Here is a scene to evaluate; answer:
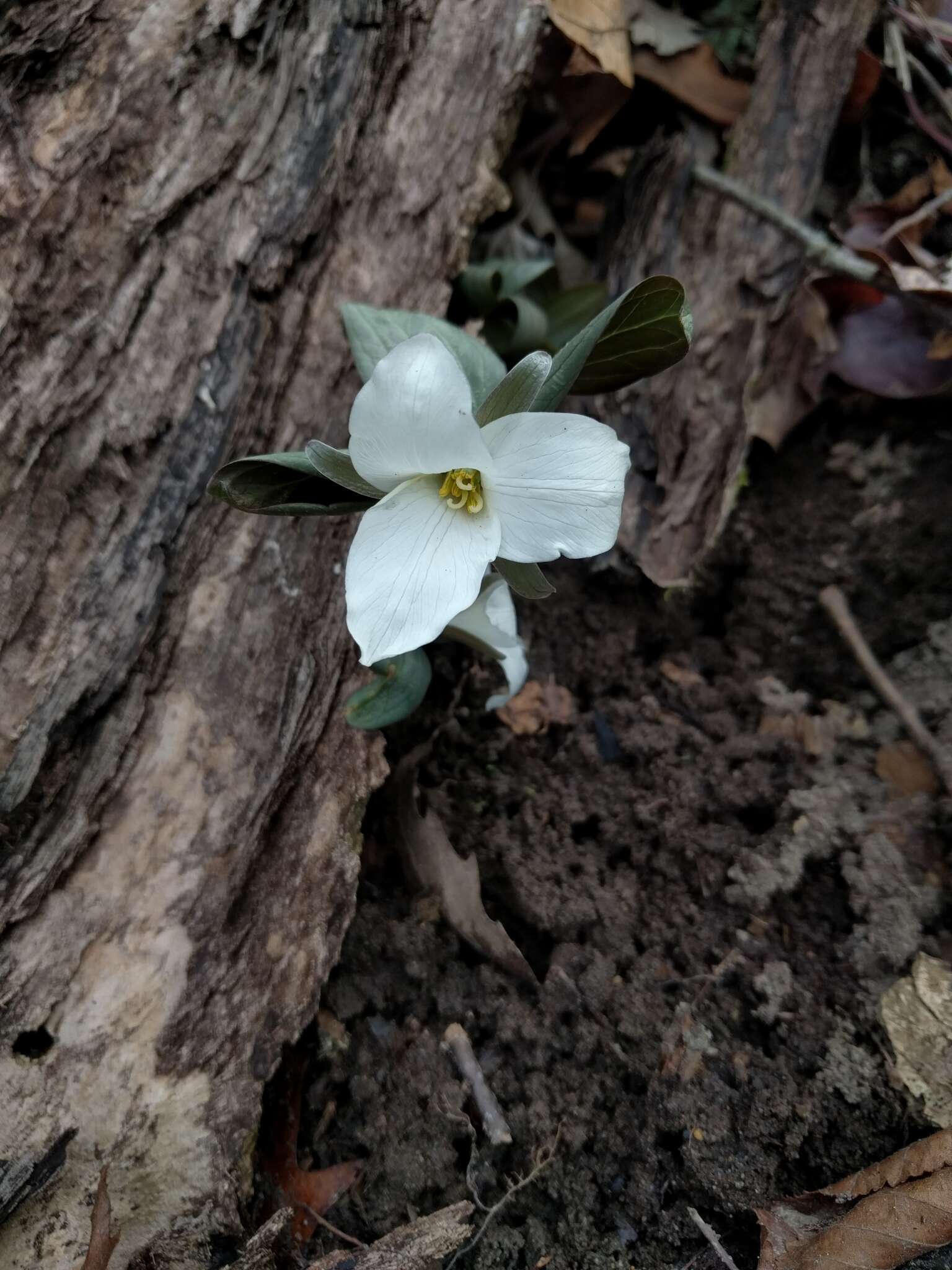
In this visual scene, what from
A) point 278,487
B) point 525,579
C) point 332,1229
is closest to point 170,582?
point 278,487

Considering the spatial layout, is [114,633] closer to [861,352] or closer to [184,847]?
[184,847]

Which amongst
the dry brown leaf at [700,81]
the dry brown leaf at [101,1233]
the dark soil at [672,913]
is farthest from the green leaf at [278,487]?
the dry brown leaf at [700,81]

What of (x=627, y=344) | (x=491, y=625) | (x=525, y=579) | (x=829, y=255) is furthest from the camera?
(x=829, y=255)

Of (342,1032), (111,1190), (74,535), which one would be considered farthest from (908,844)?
(74,535)

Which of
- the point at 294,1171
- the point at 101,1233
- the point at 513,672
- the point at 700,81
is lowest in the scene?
the point at 294,1171

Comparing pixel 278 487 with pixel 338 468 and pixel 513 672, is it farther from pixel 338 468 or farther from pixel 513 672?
pixel 513 672
